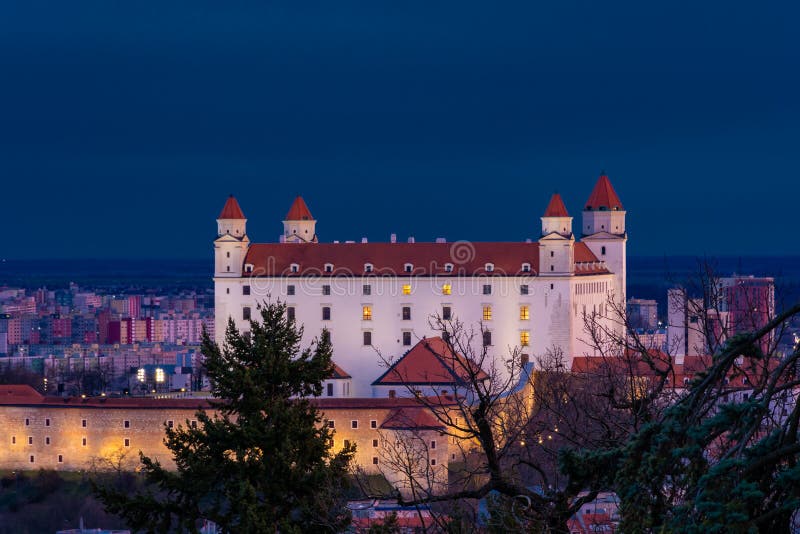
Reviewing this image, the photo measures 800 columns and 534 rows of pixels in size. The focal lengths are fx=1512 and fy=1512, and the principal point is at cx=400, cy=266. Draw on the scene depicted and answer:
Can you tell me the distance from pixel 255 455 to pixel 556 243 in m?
43.1

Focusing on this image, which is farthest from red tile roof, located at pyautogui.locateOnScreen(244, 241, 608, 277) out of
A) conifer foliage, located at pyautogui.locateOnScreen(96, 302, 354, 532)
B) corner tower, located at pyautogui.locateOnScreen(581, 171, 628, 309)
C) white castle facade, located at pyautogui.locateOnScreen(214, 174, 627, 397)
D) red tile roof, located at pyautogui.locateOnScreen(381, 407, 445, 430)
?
conifer foliage, located at pyautogui.locateOnScreen(96, 302, 354, 532)

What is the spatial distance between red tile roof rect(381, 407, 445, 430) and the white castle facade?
7.36 m

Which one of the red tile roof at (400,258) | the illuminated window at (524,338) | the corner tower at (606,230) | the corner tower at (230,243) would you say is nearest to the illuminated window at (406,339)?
the red tile roof at (400,258)

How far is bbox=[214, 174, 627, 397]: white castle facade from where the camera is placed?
195ft

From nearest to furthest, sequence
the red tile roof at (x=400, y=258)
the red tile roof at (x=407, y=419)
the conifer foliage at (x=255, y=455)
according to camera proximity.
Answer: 1. the conifer foliage at (x=255, y=455)
2. the red tile roof at (x=407, y=419)
3. the red tile roof at (x=400, y=258)

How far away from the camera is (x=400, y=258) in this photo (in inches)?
2435

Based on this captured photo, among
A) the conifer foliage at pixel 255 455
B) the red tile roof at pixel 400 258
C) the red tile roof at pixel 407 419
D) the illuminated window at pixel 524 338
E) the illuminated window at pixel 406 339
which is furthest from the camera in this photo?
the red tile roof at pixel 400 258

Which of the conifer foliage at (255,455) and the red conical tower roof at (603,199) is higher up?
the red conical tower roof at (603,199)

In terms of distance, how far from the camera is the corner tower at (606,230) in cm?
6569

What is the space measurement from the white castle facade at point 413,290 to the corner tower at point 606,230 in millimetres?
2590

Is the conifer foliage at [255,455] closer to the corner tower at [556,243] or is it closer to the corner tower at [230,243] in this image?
the corner tower at [556,243]

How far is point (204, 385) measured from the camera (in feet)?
264

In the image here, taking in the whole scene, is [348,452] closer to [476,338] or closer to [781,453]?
[781,453]

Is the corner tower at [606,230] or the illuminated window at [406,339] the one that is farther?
the corner tower at [606,230]
